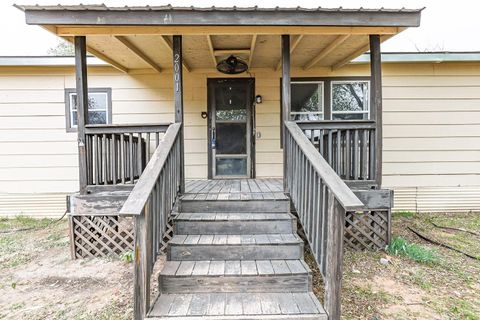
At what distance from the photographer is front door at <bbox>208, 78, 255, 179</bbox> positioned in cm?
593

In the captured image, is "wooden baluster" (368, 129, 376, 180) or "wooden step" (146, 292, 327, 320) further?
"wooden baluster" (368, 129, 376, 180)

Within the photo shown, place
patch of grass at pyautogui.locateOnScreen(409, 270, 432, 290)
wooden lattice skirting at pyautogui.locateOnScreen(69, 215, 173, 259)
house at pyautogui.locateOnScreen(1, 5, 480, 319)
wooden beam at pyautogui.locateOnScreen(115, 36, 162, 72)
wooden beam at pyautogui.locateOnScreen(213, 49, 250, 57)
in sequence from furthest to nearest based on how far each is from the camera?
wooden beam at pyautogui.locateOnScreen(213, 49, 250, 57) < wooden beam at pyautogui.locateOnScreen(115, 36, 162, 72) < wooden lattice skirting at pyautogui.locateOnScreen(69, 215, 173, 259) < patch of grass at pyautogui.locateOnScreen(409, 270, 432, 290) < house at pyautogui.locateOnScreen(1, 5, 480, 319)

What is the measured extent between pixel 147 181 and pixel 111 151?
1661 mm

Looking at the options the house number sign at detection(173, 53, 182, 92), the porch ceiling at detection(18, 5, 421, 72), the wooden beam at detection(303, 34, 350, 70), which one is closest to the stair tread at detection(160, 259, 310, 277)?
the house number sign at detection(173, 53, 182, 92)

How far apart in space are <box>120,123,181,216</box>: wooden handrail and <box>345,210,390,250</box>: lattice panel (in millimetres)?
2592

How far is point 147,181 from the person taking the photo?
2.52 meters

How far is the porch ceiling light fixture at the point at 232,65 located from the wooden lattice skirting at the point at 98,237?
298cm

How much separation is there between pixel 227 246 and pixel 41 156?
191 inches

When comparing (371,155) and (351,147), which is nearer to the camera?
(371,155)

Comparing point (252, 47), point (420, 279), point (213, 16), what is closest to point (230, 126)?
point (252, 47)

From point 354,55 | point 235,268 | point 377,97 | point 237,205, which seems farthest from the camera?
point 354,55

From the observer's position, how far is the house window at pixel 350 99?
5938 millimetres

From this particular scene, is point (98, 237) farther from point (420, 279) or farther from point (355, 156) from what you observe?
point (420, 279)

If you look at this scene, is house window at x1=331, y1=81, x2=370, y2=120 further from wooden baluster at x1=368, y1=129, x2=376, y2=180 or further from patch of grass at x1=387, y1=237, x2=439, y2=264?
patch of grass at x1=387, y1=237, x2=439, y2=264
